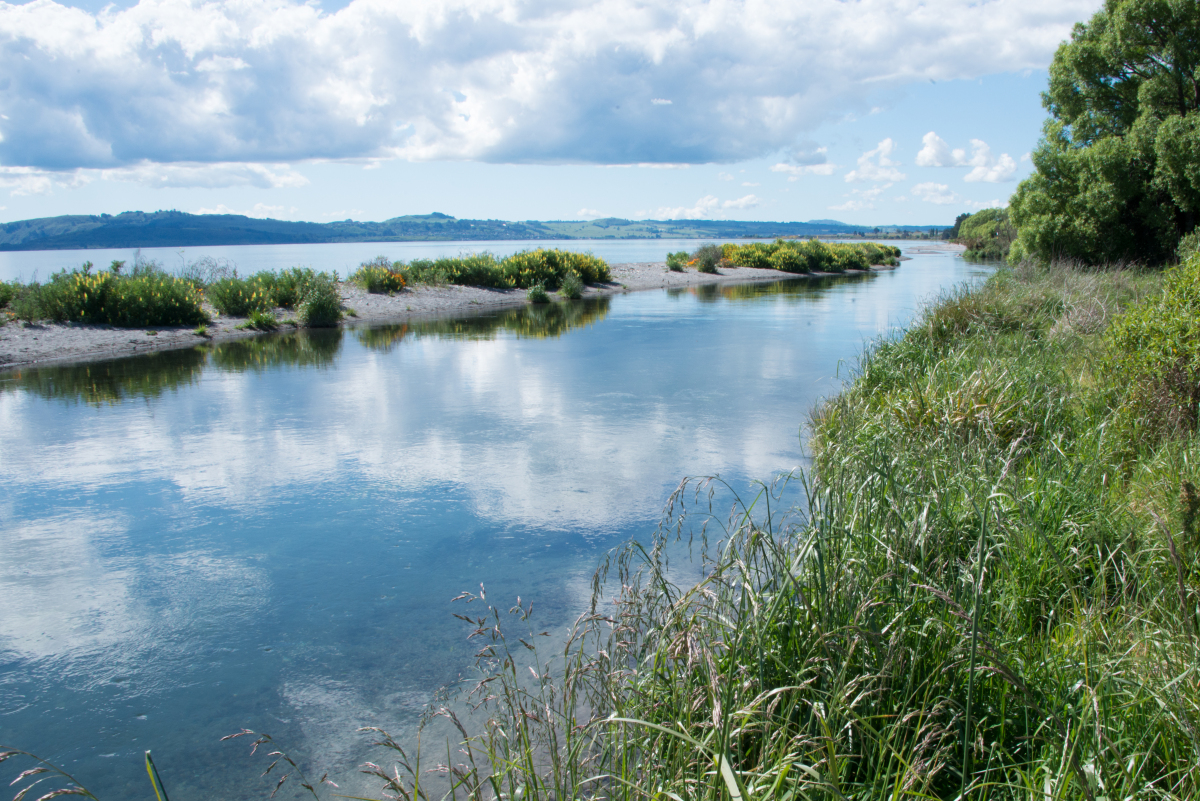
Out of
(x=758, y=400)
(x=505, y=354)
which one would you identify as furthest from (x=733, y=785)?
(x=505, y=354)

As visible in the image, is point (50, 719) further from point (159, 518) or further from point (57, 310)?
point (57, 310)

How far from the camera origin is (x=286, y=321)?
62.3 feet

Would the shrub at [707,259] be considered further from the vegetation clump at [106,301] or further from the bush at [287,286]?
the vegetation clump at [106,301]

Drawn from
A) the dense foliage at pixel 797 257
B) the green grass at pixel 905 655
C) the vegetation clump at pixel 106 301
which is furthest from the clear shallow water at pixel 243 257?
the green grass at pixel 905 655

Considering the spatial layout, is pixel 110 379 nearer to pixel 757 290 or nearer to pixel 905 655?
pixel 905 655

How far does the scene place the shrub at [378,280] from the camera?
969 inches

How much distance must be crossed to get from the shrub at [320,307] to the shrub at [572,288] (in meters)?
10.2

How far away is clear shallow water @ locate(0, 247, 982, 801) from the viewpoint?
354 cm

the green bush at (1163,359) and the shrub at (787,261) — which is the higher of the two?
the shrub at (787,261)

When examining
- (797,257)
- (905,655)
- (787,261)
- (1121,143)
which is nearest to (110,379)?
(905,655)

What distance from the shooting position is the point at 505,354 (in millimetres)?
14211

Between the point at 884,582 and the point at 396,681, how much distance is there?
2398 millimetres

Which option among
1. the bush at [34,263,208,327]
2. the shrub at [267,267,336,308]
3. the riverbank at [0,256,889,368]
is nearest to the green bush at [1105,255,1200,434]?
the riverbank at [0,256,889,368]

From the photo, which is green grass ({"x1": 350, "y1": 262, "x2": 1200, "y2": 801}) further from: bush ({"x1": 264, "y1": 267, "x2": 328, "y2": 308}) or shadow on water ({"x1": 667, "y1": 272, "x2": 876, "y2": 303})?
shadow on water ({"x1": 667, "y1": 272, "x2": 876, "y2": 303})
